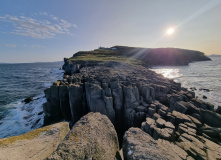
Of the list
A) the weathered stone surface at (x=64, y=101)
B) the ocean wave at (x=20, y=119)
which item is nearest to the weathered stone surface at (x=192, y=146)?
the weathered stone surface at (x=64, y=101)

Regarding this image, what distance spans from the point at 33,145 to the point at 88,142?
231cm

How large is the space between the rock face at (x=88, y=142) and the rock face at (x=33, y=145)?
1.07 m

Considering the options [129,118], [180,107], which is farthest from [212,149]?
[129,118]

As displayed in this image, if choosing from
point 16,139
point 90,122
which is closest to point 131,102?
point 90,122

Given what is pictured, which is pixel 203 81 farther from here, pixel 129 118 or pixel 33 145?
pixel 33 145

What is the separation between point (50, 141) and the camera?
4.08 meters

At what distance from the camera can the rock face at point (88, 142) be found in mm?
2941

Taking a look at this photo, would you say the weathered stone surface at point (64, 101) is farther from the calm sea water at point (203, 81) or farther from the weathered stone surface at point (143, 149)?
the calm sea water at point (203, 81)

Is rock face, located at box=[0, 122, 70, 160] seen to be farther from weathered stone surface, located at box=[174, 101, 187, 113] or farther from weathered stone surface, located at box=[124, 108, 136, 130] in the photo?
weathered stone surface, located at box=[174, 101, 187, 113]

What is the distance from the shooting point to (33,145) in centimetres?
388

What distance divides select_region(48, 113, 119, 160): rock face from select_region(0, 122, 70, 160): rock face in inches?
42.3

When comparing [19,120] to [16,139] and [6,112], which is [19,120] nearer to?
[6,112]

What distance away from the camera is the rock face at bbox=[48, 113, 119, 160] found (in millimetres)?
2941

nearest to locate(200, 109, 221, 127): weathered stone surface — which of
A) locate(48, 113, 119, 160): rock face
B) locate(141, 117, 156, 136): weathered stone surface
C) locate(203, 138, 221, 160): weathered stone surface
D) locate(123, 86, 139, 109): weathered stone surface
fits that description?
locate(203, 138, 221, 160): weathered stone surface
